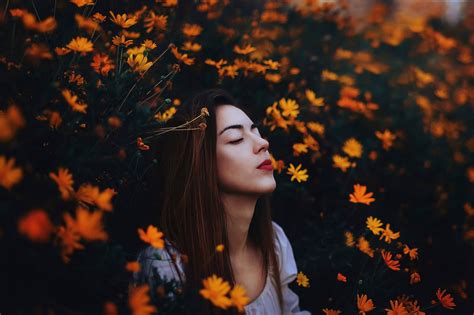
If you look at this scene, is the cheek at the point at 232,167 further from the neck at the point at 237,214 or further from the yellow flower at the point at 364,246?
the yellow flower at the point at 364,246

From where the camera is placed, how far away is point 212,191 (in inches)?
64.6

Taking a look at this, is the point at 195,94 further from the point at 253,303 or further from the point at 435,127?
the point at 435,127

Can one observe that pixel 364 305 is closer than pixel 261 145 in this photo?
Yes

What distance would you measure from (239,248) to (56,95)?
3.29 ft

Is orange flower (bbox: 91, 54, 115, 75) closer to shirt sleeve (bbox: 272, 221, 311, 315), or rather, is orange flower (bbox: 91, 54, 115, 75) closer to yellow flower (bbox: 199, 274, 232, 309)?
yellow flower (bbox: 199, 274, 232, 309)

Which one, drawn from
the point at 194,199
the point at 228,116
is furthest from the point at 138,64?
the point at 194,199

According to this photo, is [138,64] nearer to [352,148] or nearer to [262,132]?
[262,132]

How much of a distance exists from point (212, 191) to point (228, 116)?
0.33 metres

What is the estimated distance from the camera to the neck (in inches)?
68.0

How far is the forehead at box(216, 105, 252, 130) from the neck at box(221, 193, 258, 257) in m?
0.30

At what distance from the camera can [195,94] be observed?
6.01ft

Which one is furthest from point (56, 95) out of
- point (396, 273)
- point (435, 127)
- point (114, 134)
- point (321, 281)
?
point (435, 127)

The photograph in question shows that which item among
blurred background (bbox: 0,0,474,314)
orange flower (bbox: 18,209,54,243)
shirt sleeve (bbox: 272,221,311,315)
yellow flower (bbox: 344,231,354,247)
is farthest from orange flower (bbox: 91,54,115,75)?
yellow flower (bbox: 344,231,354,247)

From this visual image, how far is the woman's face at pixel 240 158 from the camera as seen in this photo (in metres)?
1.63
